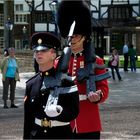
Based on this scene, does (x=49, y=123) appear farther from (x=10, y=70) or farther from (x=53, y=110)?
(x=10, y=70)

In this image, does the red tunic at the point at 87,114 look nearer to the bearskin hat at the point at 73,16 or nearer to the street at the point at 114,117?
the bearskin hat at the point at 73,16

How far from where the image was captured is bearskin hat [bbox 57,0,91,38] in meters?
5.04

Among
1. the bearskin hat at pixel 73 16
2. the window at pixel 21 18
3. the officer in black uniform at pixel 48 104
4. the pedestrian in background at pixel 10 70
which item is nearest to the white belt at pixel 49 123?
the officer in black uniform at pixel 48 104

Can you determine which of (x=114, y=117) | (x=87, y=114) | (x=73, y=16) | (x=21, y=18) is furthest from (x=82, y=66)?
(x=21, y=18)

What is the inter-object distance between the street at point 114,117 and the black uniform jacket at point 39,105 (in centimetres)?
508

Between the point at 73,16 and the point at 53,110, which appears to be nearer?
the point at 53,110

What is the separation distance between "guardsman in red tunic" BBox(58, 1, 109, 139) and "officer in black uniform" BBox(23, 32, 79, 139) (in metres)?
0.64

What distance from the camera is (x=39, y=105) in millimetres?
4043

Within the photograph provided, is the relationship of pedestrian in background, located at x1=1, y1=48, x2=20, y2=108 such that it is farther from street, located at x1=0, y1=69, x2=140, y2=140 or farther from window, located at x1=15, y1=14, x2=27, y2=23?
window, located at x1=15, y1=14, x2=27, y2=23

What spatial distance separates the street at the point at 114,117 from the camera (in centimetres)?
959

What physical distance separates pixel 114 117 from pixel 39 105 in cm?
793

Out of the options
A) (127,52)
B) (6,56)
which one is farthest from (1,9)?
(6,56)

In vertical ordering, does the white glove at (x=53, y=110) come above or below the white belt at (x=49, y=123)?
above

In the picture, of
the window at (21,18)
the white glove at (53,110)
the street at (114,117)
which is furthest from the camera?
the window at (21,18)
